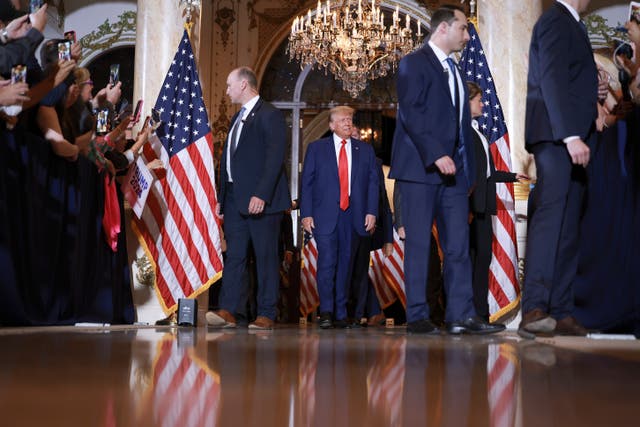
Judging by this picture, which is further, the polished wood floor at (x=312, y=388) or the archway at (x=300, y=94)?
the archway at (x=300, y=94)

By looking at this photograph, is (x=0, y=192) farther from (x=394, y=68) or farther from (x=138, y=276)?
(x=394, y=68)

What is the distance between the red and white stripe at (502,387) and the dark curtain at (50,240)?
274cm

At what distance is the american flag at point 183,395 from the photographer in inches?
34.3

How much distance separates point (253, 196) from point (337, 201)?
115cm

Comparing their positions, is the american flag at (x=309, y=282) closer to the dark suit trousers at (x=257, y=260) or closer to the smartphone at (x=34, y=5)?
the dark suit trousers at (x=257, y=260)

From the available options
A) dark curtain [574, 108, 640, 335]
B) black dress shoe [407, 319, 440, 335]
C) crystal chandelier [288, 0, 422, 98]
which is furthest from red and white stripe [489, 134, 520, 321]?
crystal chandelier [288, 0, 422, 98]

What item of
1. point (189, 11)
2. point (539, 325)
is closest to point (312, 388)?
point (539, 325)

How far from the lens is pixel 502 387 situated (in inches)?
50.1

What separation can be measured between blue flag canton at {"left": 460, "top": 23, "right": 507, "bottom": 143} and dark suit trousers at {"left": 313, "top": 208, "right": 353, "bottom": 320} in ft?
4.13

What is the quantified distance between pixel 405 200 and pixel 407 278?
37cm

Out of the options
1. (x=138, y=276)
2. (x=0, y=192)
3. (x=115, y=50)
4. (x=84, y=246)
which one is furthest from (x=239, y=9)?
(x=0, y=192)

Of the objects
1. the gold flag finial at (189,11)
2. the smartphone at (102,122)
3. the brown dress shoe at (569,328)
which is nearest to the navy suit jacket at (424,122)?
the brown dress shoe at (569,328)

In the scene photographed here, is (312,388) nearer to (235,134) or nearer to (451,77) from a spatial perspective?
(451,77)

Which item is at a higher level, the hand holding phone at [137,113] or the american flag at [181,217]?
the hand holding phone at [137,113]
